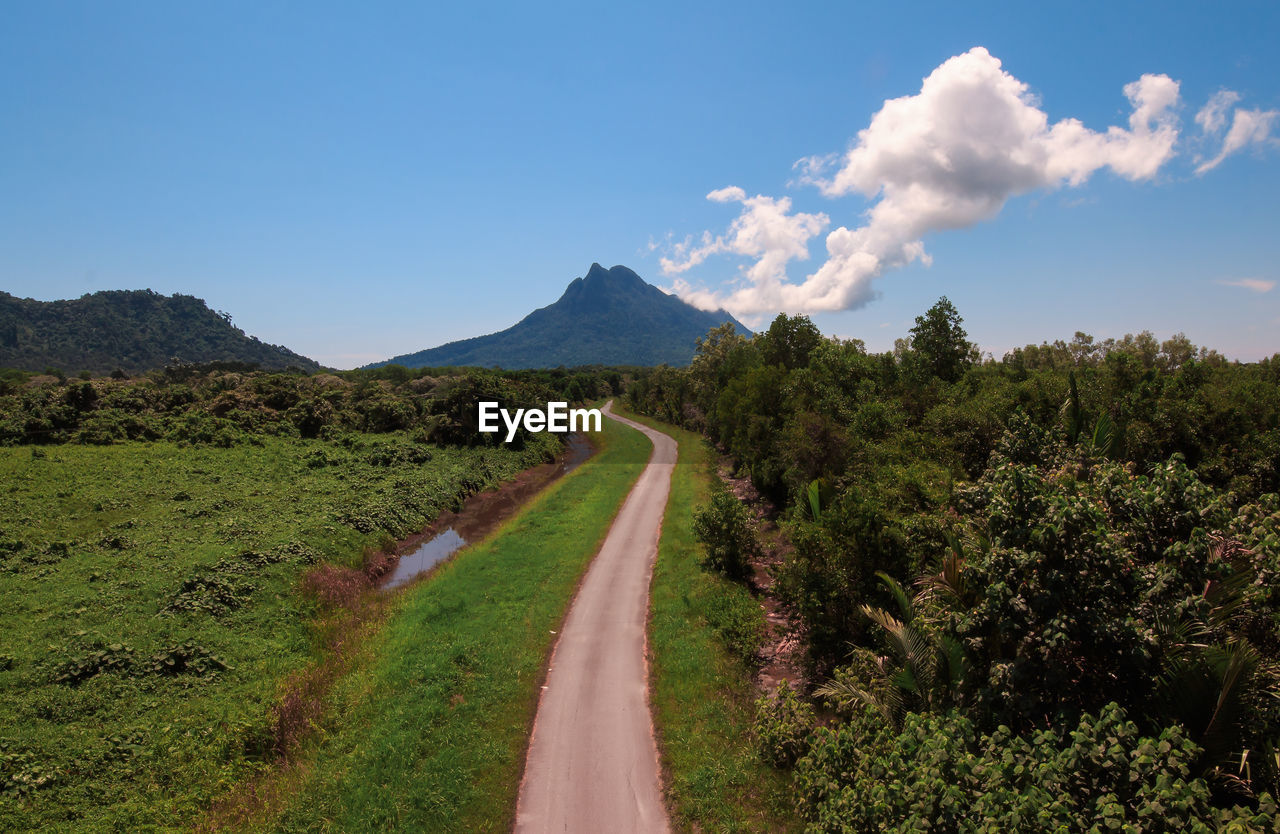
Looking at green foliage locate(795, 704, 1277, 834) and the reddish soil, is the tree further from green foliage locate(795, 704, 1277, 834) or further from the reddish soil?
green foliage locate(795, 704, 1277, 834)

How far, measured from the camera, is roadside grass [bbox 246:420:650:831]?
1218 cm

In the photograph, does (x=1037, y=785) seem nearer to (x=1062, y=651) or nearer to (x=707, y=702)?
(x=1062, y=651)

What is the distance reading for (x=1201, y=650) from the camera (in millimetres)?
6848

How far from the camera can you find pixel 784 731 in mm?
13016

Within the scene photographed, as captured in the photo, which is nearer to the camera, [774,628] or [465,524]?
[774,628]

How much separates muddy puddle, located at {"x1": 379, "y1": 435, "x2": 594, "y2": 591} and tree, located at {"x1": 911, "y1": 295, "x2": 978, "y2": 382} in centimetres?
2861

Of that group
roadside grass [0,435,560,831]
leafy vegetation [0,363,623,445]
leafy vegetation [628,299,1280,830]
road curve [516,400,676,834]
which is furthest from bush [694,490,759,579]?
leafy vegetation [0,363,623,445]

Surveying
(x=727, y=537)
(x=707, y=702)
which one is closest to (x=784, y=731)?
(x=707, y=702)

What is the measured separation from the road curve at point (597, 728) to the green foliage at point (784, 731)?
2661 millimetres

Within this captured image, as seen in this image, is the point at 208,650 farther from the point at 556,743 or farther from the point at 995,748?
the point at 995,748

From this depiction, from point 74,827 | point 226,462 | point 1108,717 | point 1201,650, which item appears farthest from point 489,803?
point 226,462

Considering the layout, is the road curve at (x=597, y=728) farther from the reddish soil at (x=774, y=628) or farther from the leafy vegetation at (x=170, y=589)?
the leafy vegetation at (x=170, y=589)

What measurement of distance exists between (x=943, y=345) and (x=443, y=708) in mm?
29796

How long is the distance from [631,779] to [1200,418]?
61.4ft
